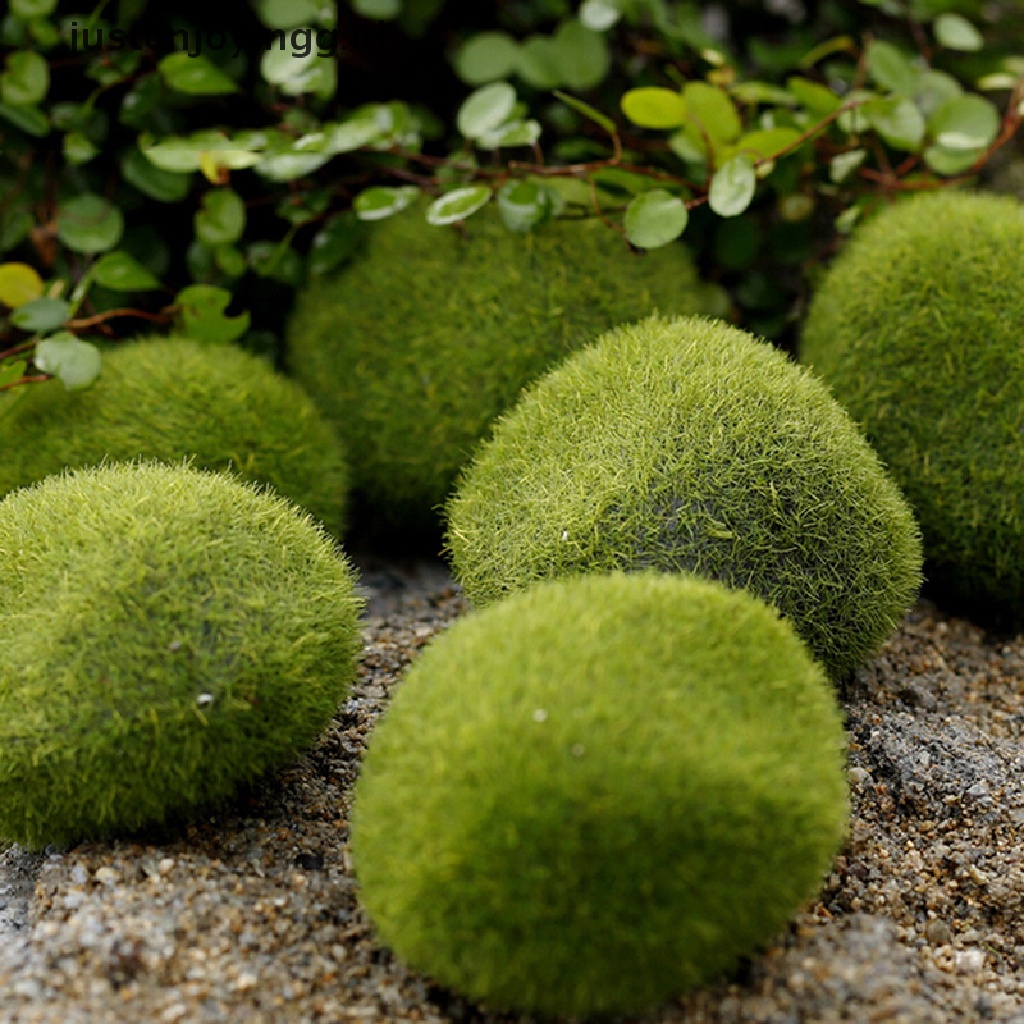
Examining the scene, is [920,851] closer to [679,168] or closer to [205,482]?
[205,482]

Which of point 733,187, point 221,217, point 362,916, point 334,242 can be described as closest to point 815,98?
point 733,187

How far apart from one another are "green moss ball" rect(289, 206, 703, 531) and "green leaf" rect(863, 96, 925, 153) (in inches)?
16.4

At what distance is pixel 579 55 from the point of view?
2350 millimetres

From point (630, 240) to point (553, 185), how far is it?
0.75ft

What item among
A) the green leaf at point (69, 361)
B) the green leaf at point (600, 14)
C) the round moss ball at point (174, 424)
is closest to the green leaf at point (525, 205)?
the green leaf at point (600, 14)

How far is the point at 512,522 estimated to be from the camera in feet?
5.41

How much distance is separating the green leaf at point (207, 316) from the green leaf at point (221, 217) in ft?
0.44

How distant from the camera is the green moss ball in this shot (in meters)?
2.09

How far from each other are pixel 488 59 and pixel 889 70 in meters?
0.78

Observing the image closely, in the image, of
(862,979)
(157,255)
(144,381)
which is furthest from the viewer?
(157,255)

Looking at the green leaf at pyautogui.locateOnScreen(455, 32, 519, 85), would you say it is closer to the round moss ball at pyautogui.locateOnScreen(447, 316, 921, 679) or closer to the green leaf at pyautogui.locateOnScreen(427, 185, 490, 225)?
the green leaf at pyautogui.locateOnScreen(427, 185, 490, 225)

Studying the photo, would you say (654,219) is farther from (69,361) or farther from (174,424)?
(69,361)

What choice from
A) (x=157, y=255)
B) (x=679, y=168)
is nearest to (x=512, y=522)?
(x=679, y=168)

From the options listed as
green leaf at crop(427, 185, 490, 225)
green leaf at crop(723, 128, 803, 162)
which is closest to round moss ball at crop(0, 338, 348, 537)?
green leaf at crop(427, 185, 490, 225)
